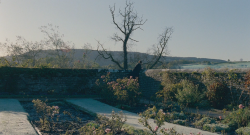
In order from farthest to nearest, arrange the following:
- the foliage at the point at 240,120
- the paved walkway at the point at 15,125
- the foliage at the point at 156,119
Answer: the foliage at the point at 240,120 → the paved walkway at the point at 15,125 → the foliage at the point at 156,119

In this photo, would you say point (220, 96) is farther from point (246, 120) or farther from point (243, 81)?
point (246, 120)

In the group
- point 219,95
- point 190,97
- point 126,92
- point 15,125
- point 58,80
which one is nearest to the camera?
point 15,125

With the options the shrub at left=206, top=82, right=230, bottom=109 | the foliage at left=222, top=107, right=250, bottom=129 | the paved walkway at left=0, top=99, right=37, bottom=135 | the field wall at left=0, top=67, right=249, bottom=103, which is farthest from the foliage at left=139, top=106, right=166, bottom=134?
the field wall at left=0, top=67, right=249, bottom=103

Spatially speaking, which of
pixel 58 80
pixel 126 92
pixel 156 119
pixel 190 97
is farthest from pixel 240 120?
pixel 58 80

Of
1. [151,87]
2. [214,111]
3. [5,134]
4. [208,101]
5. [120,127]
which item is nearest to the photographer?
[5,134]

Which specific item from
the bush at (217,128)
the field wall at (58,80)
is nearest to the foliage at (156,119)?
the bush at (217,128)

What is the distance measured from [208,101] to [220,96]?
0.55 meters

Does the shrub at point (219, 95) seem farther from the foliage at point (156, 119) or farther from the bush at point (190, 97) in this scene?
the foliage at point (156, 119)

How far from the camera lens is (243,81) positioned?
328 inches

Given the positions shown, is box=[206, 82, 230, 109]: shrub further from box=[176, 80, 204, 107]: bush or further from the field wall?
the field wall

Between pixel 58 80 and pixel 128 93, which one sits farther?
pixel 58 80

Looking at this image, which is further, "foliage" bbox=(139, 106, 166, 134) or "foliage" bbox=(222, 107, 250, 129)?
"foliage" bbox=(222, 107, 250, 129)

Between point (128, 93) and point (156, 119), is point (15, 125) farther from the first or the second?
point (128, 93)

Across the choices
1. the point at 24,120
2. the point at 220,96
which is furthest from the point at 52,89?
the point at 220,96
